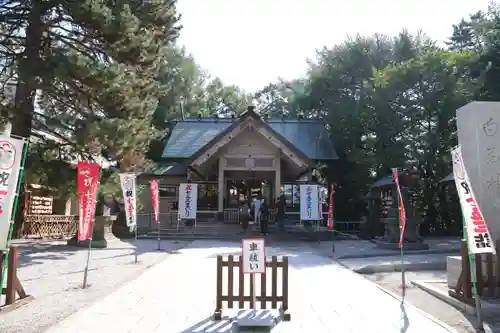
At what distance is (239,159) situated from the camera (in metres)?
24.3

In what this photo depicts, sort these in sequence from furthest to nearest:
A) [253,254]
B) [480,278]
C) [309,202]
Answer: [309,202], [480,278], [253,254]

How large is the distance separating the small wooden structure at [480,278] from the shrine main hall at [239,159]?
1525 cm

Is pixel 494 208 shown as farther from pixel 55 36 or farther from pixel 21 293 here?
pixel 55 36

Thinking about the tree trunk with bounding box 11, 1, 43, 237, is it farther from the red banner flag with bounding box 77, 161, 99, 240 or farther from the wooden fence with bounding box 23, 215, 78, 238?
the wooden fence with bounding box 23, 215, 78, 238

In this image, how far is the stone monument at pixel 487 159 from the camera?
26.9 feet

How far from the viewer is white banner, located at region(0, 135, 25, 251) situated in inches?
258

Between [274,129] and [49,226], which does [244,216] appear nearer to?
[274,129]

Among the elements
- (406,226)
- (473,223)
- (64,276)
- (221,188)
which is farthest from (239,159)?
(473,223)

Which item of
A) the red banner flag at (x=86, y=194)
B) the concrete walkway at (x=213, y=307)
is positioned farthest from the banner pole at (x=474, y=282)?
the red banner flag at (x=86, y=194)

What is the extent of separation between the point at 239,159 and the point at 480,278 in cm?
1779

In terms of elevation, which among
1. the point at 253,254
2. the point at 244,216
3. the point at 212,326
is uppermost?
the point at 244,216

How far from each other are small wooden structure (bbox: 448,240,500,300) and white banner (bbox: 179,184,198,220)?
1252cm

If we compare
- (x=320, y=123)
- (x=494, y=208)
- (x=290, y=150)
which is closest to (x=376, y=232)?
(x=290, y=150)

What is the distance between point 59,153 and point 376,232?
49.5 feet
